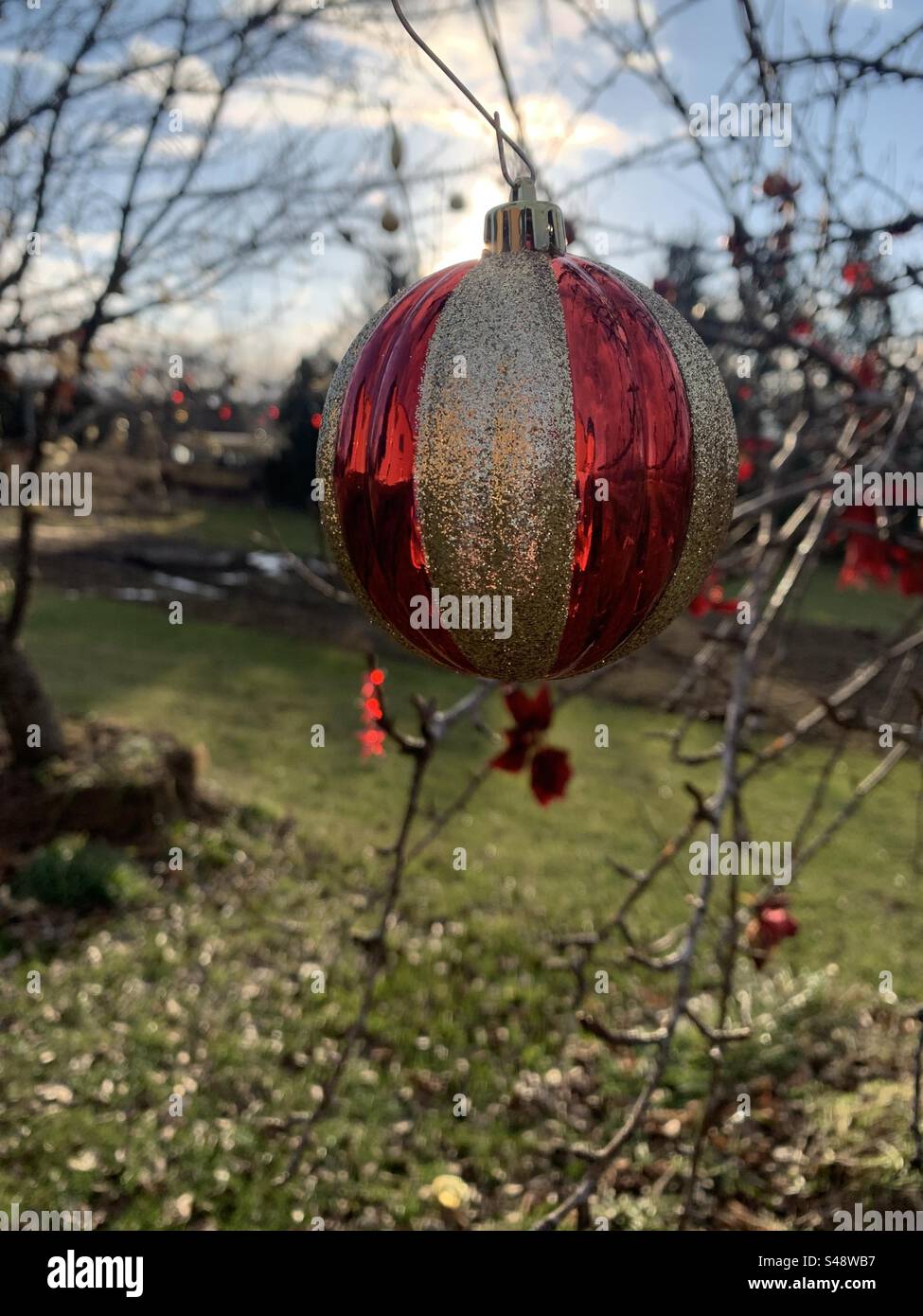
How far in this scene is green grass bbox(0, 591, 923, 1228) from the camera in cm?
322

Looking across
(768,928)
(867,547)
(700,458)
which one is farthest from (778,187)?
(700,458)

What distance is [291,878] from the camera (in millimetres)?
5156

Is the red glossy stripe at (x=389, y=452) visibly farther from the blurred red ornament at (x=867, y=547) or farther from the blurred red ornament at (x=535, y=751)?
the blurred red ornament at (x=867, y=547)

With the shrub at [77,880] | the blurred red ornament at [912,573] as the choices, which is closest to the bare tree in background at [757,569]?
the blurred red ornament at [912,573]

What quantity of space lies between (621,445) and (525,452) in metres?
0.10

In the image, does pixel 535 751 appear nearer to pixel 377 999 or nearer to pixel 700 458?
pixel 700 458

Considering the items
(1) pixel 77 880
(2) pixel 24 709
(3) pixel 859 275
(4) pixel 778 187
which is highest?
(4) pixel 778 187

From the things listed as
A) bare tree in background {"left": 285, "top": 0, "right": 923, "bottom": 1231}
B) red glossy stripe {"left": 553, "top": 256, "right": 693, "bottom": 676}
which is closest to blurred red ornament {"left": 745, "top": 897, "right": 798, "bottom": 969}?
bare tree in background {"left": 285, "top": 0, "right": 923, "bottom": 1231}

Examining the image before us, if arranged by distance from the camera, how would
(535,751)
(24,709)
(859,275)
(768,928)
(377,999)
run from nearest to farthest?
(535,751)
(768,928)
(859,275)
(377,999)
(24,709)

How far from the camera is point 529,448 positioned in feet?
3.11

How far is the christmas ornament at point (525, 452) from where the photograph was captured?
3.14ft

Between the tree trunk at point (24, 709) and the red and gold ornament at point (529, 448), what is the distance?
16.3 ft

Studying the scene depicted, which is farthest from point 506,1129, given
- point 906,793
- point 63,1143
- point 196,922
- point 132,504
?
point 132,504
